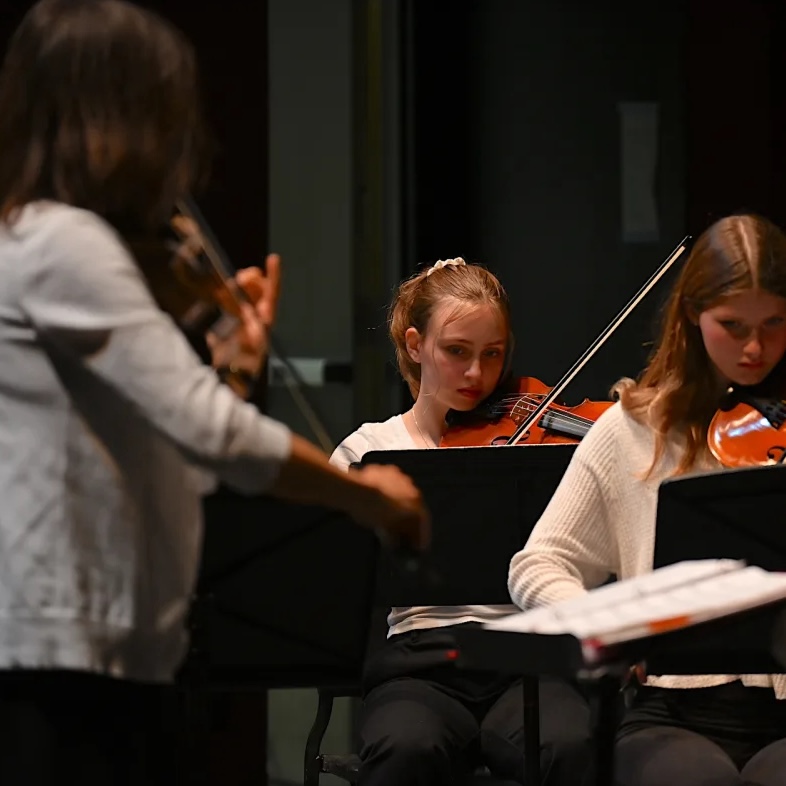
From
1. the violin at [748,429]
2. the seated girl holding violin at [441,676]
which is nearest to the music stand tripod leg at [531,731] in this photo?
the seated girl holding violin at [441,676]

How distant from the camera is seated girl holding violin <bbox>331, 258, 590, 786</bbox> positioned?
2332 mm

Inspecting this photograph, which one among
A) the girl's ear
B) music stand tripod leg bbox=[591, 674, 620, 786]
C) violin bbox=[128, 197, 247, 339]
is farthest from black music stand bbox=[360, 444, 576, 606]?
violin bbox=[128, 197, 247, 339]

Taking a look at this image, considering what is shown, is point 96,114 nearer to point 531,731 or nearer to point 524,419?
point 531,731

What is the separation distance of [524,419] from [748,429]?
1.68ft

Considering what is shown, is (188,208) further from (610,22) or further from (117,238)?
(610,22)

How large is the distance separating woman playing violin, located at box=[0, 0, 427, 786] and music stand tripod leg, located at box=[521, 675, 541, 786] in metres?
0.80

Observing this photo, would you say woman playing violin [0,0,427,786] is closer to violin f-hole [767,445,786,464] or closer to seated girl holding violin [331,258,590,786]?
seated girl holding violin [331,258,590,786]

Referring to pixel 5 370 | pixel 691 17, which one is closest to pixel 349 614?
pixel 5 370

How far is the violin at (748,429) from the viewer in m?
2.21

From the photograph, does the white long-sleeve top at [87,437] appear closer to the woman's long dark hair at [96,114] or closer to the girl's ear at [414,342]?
the woman's long dark hair at [96,114]

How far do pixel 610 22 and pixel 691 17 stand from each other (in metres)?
0.31

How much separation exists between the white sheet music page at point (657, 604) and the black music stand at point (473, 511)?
68 cm

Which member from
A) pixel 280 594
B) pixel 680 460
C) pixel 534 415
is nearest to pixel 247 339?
pixel 280 594

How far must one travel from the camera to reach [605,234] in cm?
397
